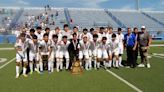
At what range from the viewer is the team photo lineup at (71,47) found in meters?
12.7

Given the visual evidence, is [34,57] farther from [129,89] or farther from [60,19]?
[60,19]

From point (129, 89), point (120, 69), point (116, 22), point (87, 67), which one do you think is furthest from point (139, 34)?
point (116, 22)

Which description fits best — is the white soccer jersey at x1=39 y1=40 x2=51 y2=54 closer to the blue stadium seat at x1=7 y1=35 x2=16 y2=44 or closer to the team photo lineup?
the team photo lineup

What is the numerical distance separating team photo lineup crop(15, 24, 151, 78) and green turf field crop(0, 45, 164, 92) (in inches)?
27.6

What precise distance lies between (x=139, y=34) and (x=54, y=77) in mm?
5041

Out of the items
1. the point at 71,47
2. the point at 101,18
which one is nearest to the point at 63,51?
the point at 71,47

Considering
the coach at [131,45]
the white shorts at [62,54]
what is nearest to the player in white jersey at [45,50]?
the white shorts at [62,54]

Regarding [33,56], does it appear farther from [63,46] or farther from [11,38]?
[11,38]

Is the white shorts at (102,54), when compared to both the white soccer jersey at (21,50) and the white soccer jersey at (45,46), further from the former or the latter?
the white soccer jersey at (21,50)

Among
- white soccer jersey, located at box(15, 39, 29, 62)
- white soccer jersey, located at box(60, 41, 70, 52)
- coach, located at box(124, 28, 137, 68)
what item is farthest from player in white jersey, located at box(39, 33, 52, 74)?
coach, located at box(124, 28, 137, 68)

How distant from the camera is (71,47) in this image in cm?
1366

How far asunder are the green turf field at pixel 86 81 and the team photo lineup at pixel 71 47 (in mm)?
701

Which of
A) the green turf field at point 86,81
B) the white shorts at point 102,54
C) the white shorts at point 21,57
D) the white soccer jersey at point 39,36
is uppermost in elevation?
the white soccer jersey at point 39,36

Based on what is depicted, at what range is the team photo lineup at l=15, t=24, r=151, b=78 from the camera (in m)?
12.7
